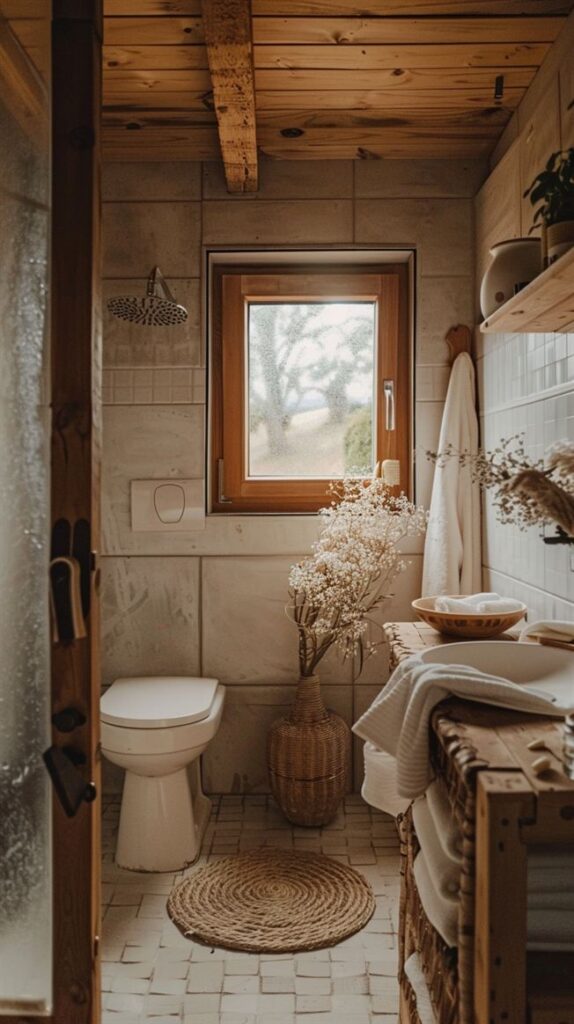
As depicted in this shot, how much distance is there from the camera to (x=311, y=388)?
119 inches

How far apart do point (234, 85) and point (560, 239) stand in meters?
1.15

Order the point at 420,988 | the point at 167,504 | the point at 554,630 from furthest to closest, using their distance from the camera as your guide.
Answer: the point at 167,504 < the point at 554,630 < the point at 420,988

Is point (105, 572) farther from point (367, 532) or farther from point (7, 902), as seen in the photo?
point (7, 902)

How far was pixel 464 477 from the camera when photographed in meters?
2.83

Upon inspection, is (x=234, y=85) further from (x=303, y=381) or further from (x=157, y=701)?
(x=157, y=701)

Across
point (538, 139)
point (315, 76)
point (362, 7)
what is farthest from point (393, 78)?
point (538, 139)

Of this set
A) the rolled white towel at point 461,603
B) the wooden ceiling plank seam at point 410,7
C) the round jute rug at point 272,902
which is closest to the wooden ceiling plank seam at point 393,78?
the wooden ceiling plank seam at point 410,7

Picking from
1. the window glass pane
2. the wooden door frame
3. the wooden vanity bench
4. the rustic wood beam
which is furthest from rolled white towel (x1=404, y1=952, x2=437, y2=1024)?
the rustic wood beam

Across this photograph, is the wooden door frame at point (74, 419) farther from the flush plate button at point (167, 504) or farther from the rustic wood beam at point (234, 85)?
the flush plate button at point (167, 504)

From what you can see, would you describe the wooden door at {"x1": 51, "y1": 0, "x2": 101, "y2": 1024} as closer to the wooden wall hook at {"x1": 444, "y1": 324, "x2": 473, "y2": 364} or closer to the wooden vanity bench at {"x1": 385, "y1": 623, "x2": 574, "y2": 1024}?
the wooden vanity bench at {"x1": 385, "y1": 623, "x2": 574, "y2": 1024}

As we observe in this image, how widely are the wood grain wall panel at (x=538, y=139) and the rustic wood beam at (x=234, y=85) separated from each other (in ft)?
2.65

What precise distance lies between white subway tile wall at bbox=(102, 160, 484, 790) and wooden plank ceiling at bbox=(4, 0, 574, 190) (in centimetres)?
10

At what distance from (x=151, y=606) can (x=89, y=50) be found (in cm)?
202

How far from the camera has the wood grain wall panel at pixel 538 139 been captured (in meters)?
2.04
